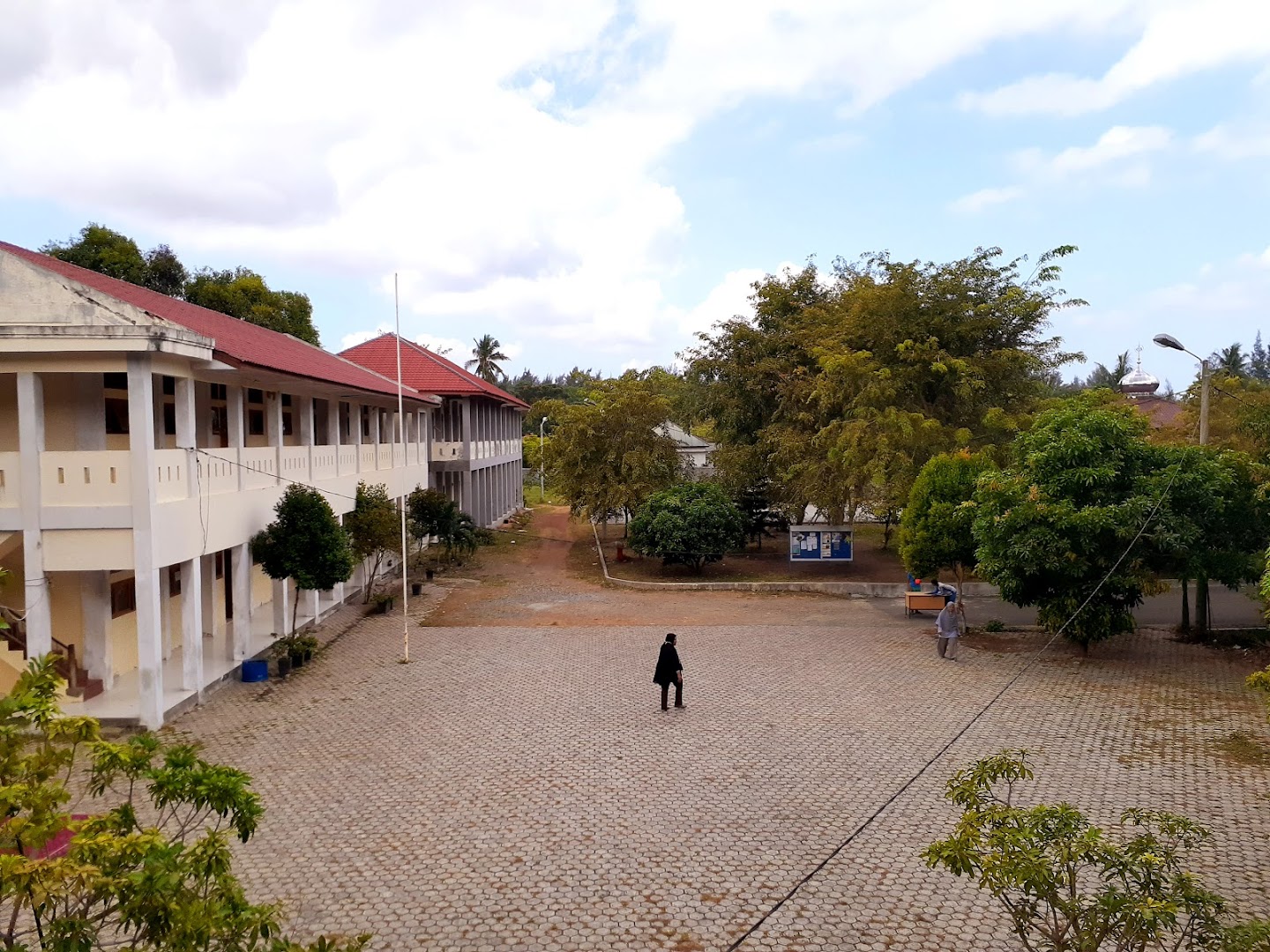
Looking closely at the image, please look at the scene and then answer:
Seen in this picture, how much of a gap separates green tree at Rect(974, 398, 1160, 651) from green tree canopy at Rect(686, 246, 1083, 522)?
654 cm

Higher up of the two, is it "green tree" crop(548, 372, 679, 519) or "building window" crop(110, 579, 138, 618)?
"green tree" crop(548, 372, 679, 519)

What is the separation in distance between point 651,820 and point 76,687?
8447 mm

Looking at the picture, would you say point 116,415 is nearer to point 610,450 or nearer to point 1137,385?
point 610,450

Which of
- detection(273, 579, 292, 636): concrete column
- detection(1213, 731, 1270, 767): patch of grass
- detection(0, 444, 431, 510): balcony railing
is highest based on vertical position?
A: detection(0, 444, 431, 510): balcony railing

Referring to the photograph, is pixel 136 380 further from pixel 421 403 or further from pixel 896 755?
pixel 421 403

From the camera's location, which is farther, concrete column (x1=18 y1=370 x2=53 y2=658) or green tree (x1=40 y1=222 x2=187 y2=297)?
green tree (x1=40 y1=222 x2=187 y2=297)

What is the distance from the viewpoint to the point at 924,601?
784 inches

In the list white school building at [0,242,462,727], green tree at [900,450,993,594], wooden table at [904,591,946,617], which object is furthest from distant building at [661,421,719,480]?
white school building at [0,242,462,727]

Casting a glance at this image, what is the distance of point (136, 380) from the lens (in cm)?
1124

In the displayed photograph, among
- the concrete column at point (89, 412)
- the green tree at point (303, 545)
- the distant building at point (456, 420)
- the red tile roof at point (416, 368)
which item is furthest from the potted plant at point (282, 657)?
the red tile roof at point (416, 368)

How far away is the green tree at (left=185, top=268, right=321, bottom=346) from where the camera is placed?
32188mm

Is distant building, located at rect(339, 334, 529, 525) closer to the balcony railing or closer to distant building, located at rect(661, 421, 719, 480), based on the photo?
distant building, located at rect(661, 421, 719, 480)

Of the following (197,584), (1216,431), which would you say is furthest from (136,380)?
(1216,431)

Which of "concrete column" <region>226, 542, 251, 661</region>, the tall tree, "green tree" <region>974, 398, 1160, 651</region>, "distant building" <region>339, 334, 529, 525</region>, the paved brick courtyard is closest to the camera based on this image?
the paved brick courtyard
